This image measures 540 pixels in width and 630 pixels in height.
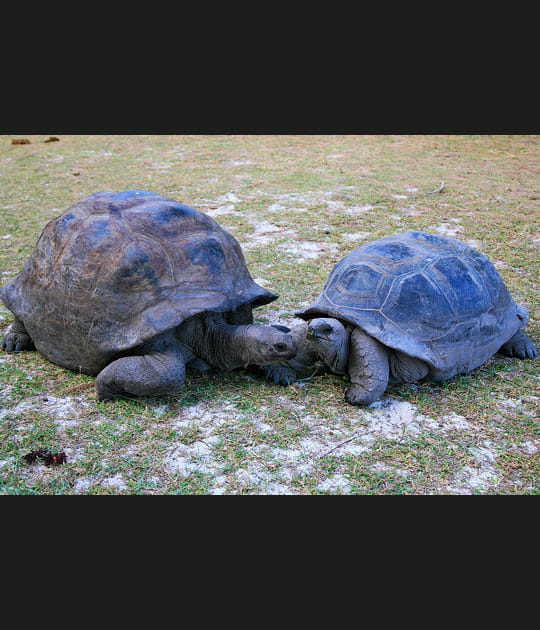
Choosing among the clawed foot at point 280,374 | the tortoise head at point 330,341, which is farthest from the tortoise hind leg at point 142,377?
the tortoise head at point 330,341

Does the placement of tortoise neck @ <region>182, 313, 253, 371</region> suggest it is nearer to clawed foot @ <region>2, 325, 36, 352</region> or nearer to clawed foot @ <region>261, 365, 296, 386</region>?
clawed foot @ <region>261, 365, 296, 386</region>

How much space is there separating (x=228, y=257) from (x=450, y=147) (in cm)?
890

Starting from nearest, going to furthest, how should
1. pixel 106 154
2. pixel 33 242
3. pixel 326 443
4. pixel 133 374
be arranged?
pixel 326 443 < pixel 133 374 < pixel 33 242 < pixel 106 154

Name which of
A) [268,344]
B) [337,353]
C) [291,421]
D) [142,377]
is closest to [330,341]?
[337,353]

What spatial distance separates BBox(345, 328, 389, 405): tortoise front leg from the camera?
3691mm

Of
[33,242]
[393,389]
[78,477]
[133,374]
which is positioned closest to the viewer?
[78,477]

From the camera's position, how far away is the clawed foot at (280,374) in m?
3.99

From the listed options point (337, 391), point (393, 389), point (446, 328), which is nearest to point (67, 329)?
point (337, 391)

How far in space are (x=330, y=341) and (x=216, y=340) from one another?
0.79 metres

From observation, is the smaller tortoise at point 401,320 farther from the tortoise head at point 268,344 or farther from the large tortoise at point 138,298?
the large tortoise at point 138,298

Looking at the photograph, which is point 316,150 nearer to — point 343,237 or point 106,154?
point 106,154

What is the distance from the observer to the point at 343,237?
6.67 meters

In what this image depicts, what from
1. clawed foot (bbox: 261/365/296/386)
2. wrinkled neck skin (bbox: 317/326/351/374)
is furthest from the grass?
wrinkled neck skin (bbox: 317/326/351/374)

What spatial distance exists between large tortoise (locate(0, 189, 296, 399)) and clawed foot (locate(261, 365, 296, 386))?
0.17 metres
